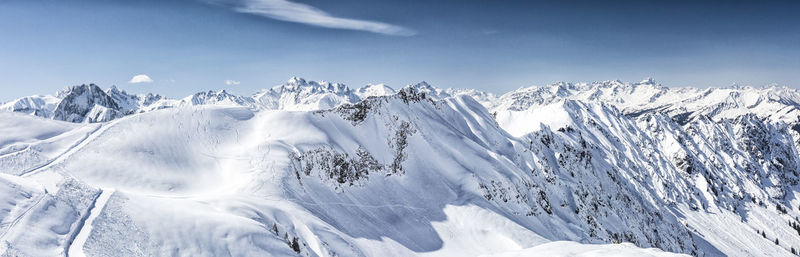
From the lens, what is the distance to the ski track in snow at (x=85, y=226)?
28.7m

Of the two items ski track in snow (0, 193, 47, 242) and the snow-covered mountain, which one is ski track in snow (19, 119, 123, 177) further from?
ski track in snow (0, 193, 47, 242)

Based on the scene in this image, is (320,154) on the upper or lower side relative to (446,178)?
upper

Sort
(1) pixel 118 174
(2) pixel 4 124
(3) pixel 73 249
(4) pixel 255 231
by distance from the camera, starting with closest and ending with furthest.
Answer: (3) pixel 73 249 < (4) pixel 255 231 < (1) pixel 118 174 < (2) pixel 4 124

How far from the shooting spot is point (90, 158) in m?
53.5

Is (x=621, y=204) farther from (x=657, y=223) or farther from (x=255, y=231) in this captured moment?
(x=255, y=231)

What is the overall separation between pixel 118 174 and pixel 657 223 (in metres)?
208

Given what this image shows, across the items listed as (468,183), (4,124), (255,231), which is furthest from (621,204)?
(4,124)

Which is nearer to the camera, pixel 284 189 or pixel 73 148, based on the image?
pixel 284 189

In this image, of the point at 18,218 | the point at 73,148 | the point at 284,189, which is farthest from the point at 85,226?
the point at 73,148

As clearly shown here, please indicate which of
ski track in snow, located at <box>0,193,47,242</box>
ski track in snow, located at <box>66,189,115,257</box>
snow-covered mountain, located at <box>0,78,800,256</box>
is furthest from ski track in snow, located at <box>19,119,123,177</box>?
ski track in snow, located at <box>0,193,47,242</box>

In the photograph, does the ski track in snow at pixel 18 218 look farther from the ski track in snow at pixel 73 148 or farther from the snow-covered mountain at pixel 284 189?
the ski track in snow at pixel 73 148

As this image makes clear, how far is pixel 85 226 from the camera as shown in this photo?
106ft

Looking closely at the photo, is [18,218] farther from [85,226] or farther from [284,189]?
[284,189]

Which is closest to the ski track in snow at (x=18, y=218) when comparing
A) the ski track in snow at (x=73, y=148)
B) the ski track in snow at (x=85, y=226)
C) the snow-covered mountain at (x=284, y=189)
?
the snow-covered mountain at (x=284, y=189)
